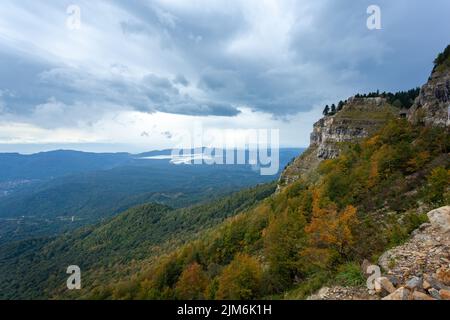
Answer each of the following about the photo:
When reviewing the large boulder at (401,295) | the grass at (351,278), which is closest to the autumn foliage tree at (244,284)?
the grass at (351,278)

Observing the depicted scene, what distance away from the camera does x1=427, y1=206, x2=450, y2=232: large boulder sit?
14667 mm

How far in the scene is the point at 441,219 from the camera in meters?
15.3

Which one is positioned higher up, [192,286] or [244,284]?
[244,284]

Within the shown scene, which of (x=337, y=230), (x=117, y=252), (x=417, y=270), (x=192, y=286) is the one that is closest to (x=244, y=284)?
(x=337, y=230)

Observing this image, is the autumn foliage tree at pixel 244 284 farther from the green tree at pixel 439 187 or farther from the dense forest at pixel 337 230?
the green tree at pixel 439 187

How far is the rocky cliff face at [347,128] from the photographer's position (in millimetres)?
91481

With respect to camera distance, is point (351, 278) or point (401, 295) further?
point (351, 278)

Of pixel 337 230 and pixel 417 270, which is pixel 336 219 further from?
pixel 417 270

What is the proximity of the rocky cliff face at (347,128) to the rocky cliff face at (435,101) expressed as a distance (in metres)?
27.4

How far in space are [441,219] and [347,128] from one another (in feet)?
282

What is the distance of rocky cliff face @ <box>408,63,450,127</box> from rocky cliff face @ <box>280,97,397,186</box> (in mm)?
27421

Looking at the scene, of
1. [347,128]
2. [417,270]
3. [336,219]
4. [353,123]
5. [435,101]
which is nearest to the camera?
[417,270]
